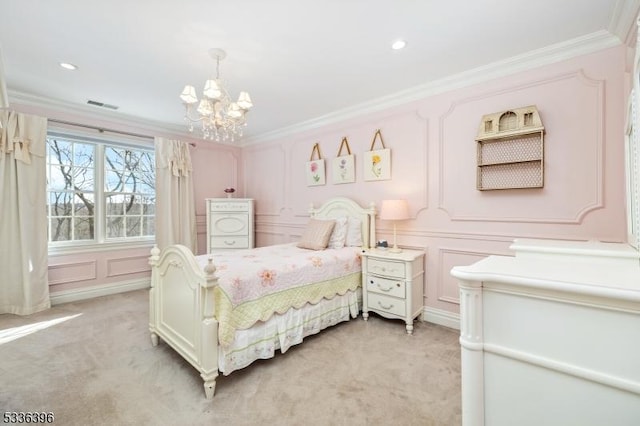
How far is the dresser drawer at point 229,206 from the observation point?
15.2ft

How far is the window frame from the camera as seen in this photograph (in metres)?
3.74

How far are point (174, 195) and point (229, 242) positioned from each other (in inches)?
44.8

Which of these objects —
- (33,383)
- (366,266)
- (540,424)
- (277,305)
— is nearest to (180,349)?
(277,305)

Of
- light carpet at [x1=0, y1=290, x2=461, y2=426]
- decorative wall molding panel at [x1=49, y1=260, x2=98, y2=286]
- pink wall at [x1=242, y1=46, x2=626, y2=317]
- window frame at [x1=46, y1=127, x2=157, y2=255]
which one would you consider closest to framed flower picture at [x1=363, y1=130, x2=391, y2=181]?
pink wall at [x1=242, y1=46, x2=626, y2=317]

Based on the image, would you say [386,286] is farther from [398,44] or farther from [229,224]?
[229,224]

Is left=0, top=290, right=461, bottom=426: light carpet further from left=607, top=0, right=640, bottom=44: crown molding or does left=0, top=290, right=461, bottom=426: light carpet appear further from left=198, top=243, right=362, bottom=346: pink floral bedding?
left=607, top=0, right=640, bottom=44: crown molding

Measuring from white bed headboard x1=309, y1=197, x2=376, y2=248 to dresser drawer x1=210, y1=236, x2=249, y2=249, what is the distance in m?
1.36

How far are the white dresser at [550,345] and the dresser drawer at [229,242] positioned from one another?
410 centimetres

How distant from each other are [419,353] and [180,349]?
193cm

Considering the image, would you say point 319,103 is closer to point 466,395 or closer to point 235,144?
point 235,144

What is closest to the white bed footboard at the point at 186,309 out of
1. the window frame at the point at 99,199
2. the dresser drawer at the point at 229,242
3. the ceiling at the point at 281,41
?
the ceiling at the point at 281,41

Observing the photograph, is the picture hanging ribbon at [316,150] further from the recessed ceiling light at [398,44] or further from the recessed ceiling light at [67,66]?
the recessed ceiling light at [67,66]

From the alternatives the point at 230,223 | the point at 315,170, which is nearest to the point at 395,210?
the point at 315,170

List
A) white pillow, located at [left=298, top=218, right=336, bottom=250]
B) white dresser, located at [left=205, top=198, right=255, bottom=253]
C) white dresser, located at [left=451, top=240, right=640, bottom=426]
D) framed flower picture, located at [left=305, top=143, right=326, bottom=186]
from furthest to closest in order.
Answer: white dresser, located at [left=205, top=198, right=255, bottom=253]
framed flower picture, located at [left=305, top=143, right=326, bottom=186]
white pillow, located at [left=298, top=218, right=336, bottom=250]
white dresser, located at [left=451, top=240, right=640, bottom=426]
